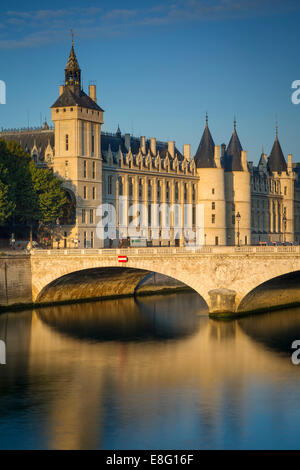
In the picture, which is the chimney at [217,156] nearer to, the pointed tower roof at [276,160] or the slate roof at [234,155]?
the slate roof at [234,155]

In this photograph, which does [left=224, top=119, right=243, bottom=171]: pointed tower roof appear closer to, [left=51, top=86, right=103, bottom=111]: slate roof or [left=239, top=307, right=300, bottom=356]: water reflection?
[left=51, top=86, right=103, bottom=111]: slate roof

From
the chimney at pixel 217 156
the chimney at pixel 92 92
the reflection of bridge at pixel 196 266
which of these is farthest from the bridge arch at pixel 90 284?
the chimney at pixel 217 156

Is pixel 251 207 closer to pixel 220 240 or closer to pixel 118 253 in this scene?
pixel 220 240

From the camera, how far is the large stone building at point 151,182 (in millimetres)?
99938

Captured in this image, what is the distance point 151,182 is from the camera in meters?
120

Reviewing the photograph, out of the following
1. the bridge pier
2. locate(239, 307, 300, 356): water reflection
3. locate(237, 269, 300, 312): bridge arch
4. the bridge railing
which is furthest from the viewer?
locate(237, 269, 300, 312): bridge arch

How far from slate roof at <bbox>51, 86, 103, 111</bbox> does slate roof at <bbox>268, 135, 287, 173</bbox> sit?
62.2 m

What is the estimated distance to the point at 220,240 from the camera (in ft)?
436

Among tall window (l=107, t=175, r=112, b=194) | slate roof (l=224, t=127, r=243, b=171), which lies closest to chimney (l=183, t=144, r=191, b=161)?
slate roof (l=224, t=127, r=243, b=171)

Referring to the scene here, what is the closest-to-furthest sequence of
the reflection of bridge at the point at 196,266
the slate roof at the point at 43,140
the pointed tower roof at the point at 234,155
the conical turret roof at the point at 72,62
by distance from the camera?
the reflection of bridge at the point at 196,266 → the conical turret roof at the point at 72,62 → the slate roof at the point at 43,140 → the pointed tower roof at the point at 234,155

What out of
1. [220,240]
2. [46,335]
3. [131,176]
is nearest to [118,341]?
[46,335]

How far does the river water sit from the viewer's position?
38.1m

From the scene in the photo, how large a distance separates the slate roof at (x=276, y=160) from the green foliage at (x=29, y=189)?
2737 inches

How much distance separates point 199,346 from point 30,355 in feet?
38.5
